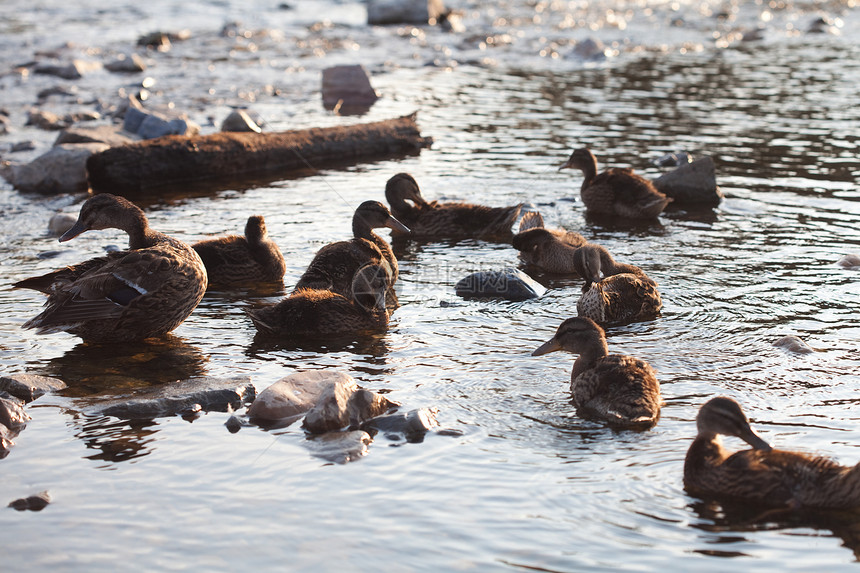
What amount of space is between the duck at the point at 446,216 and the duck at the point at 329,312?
2690mm

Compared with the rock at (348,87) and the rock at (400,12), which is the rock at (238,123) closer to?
the rock at (348,87)

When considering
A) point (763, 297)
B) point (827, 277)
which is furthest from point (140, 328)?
point (827, 277)

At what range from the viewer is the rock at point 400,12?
27.1 m

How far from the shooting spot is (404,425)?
559cm

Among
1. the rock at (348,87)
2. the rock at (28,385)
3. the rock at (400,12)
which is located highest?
the rock at (400,12)

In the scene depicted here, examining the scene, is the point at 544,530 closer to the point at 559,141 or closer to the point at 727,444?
the point at 727,444

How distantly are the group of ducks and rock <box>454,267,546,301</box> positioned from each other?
493mm

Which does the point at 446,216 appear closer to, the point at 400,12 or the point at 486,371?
the point at 486,371

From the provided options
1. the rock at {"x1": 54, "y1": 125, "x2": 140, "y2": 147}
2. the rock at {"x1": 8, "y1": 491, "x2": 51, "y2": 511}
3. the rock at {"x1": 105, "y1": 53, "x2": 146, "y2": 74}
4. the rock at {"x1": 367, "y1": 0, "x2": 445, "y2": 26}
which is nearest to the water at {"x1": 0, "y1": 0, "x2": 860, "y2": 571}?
the rock at {"x1": 8, "y1": 491, "x2": 51, "y2": 511}

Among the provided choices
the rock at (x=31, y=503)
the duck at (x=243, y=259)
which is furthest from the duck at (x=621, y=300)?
the rock at (x=31, y=503)

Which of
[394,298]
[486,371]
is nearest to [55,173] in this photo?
[394,298]

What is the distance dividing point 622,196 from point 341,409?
602 cm

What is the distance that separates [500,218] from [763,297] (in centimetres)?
310

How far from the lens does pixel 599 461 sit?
5.21 m
